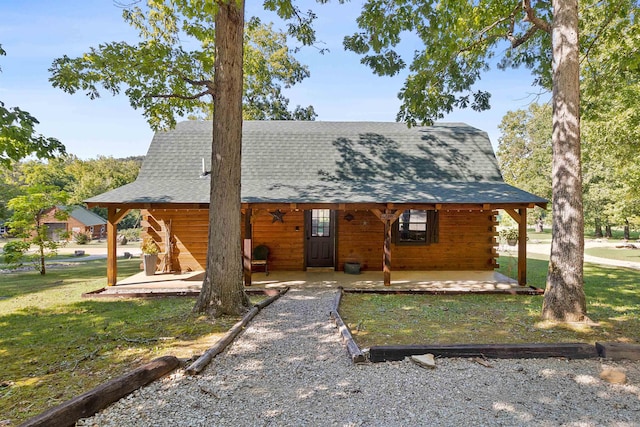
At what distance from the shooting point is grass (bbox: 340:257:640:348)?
5270mm

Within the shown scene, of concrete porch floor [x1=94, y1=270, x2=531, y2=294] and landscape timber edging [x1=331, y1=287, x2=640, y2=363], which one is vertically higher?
landscape timber edging [x1=331, y1=287, x2=640, y2=363]

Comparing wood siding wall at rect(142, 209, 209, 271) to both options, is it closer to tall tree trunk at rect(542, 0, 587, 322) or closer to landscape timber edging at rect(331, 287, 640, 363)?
landscape timber edging at rect(331, 287, 640, 363)

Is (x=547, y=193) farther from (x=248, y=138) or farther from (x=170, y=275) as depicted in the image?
(x=170, y=275)

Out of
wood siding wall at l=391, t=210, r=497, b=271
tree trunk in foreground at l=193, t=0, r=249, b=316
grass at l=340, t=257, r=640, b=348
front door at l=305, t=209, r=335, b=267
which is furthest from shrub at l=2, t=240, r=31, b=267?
wood siding wall at l=391, t=210, r=497, b=271

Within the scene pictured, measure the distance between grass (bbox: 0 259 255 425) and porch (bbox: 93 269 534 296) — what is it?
0.92 metres

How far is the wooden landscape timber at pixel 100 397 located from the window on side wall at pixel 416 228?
8963mm

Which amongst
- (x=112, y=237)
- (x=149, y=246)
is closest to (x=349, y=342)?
(x=112, y=237)


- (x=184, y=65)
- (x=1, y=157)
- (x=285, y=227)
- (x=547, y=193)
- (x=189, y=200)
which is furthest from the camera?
(x=547, y=193)

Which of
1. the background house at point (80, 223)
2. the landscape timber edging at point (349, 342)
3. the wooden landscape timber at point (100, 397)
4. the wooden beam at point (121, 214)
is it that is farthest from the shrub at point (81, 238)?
the wooden landscape timber at point (100, 397)

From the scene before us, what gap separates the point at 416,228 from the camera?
11914 millimetres

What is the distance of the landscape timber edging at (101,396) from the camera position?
2.71 meters

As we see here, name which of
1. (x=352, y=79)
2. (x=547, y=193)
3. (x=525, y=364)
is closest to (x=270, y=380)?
(x=525, y=364)

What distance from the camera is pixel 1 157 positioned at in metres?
5.04

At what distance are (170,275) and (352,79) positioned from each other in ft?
32.7
